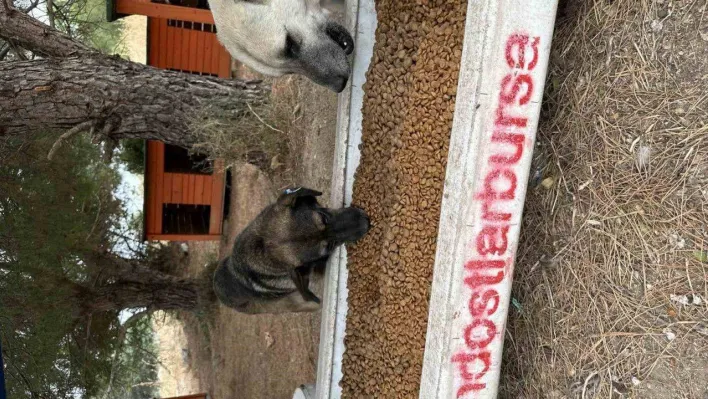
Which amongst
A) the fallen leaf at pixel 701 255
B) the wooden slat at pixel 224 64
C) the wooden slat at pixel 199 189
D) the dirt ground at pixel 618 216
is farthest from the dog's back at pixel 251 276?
the wooden slat at pixel 224 64

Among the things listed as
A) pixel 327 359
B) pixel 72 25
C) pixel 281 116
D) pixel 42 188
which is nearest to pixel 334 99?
pixel 281 116

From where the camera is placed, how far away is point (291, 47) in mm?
3393

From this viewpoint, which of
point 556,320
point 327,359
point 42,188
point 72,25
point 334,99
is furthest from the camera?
point 72,25

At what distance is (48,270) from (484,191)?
5403mm

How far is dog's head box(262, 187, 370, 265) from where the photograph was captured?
147 inches

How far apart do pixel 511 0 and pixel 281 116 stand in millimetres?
3104

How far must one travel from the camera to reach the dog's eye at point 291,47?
338cm

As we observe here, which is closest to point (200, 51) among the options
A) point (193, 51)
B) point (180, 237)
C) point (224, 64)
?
point (193, 51)

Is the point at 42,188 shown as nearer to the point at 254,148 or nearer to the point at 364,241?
the point at 254,148

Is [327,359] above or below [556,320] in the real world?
below

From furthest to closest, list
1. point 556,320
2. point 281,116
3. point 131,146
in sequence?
point 131,146 < point 281,116 < point 556,320

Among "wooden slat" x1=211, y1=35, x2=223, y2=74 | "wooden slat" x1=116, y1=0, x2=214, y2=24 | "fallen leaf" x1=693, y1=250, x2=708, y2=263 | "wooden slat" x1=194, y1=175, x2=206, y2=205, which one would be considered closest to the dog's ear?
"fallen leaf" x1=693, y1=250, x2=708, y2=263

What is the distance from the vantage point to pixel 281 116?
543 centimetres

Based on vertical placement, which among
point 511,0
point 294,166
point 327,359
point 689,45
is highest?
point 511,0
